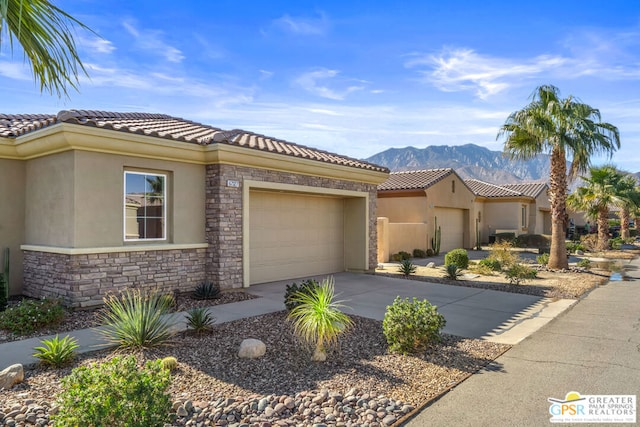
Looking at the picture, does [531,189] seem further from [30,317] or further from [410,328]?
[30,317]

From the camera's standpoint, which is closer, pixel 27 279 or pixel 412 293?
pixel 27 279

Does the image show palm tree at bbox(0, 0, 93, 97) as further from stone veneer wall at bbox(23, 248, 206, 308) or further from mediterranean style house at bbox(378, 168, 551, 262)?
mediterranean style house at bbox(378, 168, 551, 262)

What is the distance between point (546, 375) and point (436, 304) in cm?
477

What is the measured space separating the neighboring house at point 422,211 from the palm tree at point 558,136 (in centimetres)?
623

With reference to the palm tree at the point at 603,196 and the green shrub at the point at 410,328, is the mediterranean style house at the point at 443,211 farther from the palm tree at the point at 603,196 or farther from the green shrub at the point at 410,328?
the green shrub at the point at 410,328

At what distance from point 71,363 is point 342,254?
10.8m

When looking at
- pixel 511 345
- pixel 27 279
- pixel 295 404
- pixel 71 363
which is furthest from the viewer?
pixel 27 279

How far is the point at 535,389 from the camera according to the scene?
5363 mm

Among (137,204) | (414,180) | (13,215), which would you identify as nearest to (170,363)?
(137,204)

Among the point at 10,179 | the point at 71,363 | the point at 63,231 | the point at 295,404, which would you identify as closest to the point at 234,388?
the point at 295,404

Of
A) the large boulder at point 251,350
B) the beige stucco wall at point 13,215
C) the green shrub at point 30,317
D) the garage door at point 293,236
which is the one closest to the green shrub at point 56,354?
the green shrub at point 30,317

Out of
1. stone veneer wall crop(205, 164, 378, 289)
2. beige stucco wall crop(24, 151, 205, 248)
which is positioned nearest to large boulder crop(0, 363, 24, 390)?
beige stucco wall crop(24, 151, 205, 248)

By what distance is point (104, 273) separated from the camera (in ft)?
30.1

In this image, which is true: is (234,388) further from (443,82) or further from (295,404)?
(443,82)
